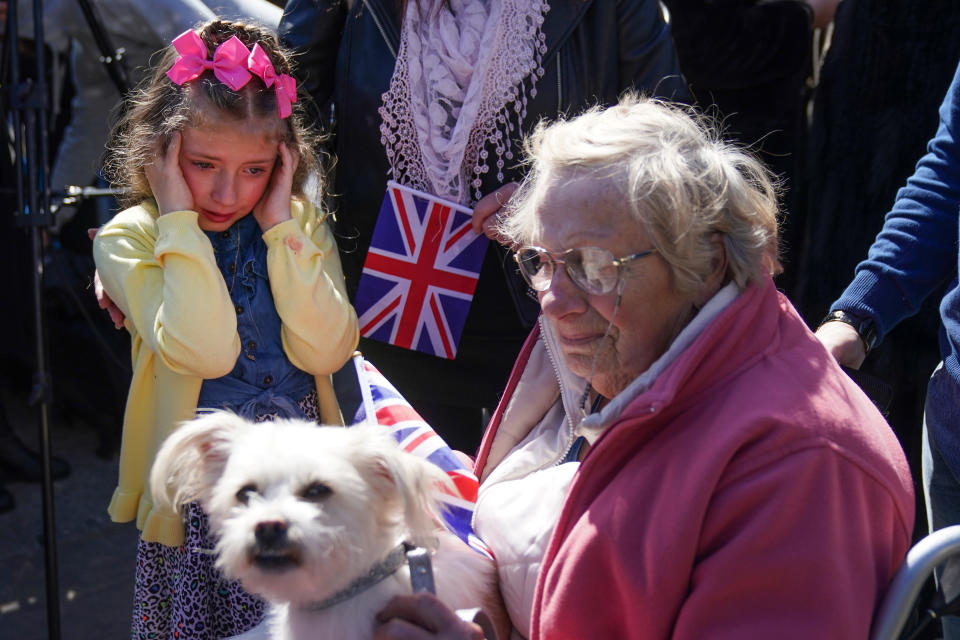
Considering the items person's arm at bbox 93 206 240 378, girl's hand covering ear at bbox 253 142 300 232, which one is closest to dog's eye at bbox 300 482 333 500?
person's arm at bbox 93 206 240 378

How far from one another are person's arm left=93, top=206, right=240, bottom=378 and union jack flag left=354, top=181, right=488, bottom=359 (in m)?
0.44

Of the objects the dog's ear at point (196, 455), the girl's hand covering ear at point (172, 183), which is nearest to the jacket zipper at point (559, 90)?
the girl's hand covering ear at point (172, 183)

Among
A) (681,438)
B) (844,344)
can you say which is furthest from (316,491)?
(844,344)

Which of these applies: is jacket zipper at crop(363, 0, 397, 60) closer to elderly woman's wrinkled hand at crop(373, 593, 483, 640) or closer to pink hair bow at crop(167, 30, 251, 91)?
pink hair bow at crop(167, 30, 251, 91)

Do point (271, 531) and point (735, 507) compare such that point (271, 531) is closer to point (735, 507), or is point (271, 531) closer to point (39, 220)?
point (735, 507)

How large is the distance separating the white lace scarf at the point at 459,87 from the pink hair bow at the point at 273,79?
30 cm

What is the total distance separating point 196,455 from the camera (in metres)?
1.63

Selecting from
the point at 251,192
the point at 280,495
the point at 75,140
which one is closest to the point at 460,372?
the point at 251,192

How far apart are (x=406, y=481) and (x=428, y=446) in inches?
16.4

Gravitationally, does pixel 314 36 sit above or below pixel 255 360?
above

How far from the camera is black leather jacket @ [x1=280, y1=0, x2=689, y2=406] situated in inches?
93.2

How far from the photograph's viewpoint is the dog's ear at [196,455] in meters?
1.57

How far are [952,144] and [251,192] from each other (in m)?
1.57

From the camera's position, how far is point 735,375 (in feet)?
4.95
